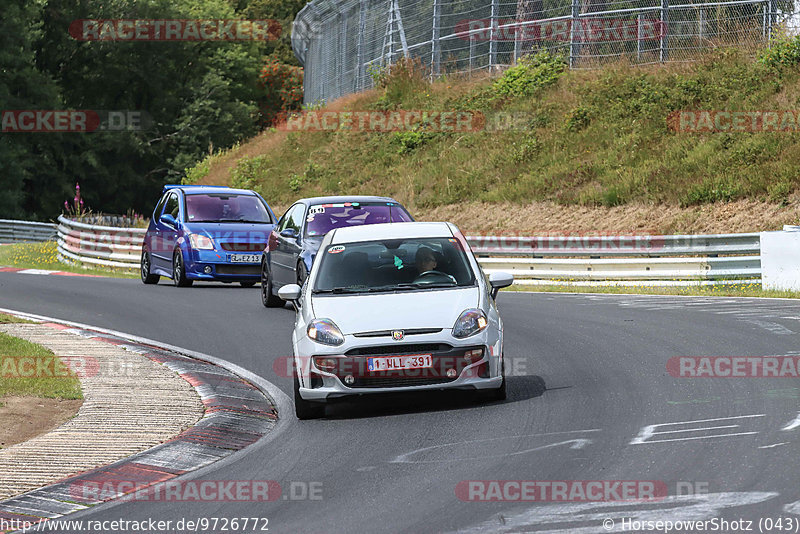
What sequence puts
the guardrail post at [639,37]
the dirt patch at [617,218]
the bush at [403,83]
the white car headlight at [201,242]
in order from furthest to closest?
the bush at [403,83] < the guardrail post at [639,37] < the dirt patch at [617,218] < the white car headlight at [201,242]

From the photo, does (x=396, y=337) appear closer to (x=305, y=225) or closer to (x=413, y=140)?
(x=305, y=225)

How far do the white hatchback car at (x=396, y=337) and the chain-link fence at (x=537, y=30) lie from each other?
77.8ft

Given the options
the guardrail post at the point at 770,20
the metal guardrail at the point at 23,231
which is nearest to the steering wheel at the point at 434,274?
the guardrail post at the point at 770,20

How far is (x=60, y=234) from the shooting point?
34281 mm

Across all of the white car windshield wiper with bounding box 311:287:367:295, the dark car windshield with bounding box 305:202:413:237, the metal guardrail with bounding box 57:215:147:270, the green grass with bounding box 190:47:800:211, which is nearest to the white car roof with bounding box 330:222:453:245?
the white car windshield wiper with bounding box 311:287:367:295

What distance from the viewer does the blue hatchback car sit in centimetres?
2194

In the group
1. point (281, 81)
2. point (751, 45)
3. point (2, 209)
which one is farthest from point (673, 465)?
point (281, 81)

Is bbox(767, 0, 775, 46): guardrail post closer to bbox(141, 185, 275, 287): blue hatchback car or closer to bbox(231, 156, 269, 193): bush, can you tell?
bbox(141, 185, 275, 287): blue hatchback car

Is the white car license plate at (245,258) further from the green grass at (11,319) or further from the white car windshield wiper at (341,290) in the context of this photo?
the white car windshield wiper at (341,290)

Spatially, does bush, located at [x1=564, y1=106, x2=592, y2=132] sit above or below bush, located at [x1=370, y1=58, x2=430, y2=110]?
below

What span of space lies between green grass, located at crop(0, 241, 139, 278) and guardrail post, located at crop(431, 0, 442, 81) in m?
13.2

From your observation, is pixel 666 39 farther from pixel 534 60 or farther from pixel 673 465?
pixel 673 465

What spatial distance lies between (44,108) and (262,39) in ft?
61.0

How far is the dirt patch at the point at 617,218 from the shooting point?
2600 centimetres
